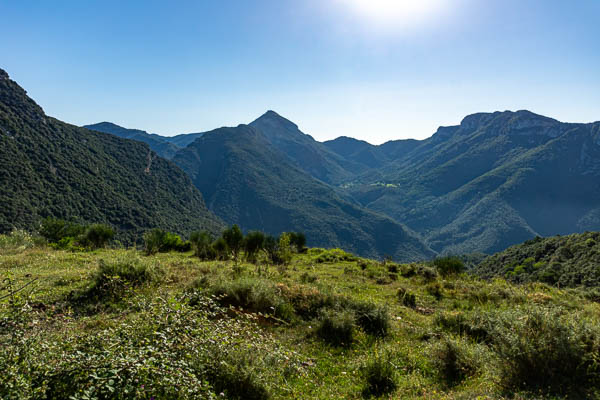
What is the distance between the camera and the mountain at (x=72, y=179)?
5994cm

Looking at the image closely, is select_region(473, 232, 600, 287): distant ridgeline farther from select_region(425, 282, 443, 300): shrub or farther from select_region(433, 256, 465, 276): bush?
select_region(425, 282, 443, 300): shrub

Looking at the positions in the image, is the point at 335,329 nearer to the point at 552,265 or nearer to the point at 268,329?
the point at 268,329

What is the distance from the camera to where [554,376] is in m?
4.19

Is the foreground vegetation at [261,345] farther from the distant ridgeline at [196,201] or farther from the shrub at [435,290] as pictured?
the distant ridgeline at [196,201]

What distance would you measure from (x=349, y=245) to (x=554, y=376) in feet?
503

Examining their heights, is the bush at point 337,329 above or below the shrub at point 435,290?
above

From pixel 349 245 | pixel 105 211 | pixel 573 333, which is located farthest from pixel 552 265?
pixel 349 245

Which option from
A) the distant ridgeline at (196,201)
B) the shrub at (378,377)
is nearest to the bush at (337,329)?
the shrub at (378,377)

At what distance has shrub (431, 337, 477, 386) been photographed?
520 centimetres

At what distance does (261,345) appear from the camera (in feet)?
16.3

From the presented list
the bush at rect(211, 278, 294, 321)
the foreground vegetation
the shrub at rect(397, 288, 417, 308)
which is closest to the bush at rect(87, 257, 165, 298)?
the foreground vegetation

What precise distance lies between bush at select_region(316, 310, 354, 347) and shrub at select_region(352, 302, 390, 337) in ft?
2.20

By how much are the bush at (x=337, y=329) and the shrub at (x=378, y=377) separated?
1.56m

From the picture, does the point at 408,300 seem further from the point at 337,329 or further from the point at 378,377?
the point at 378,377
